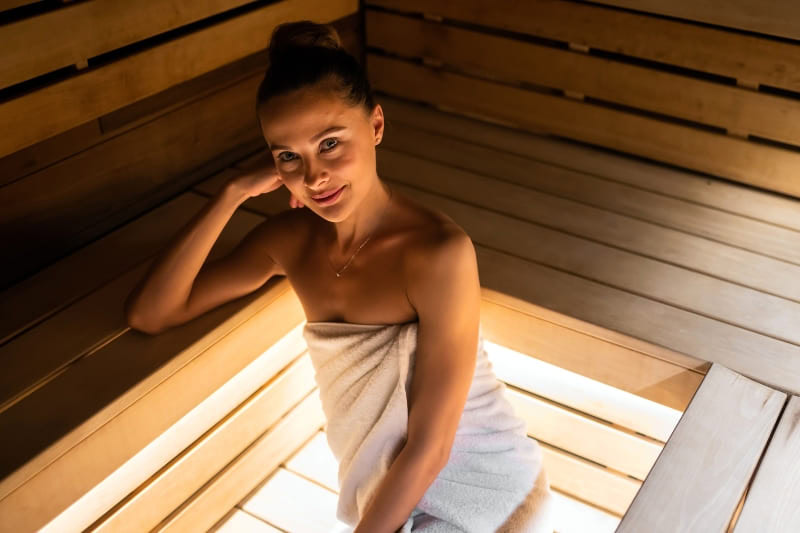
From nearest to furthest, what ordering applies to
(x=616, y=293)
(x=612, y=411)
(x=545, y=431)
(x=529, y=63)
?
1. (x=616, y=293)
2. (x=612, y=411)
3. (x=545, y=431)
4. (x=529, y=63)

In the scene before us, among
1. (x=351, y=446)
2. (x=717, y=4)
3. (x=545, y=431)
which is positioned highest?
(x=717, y=4)

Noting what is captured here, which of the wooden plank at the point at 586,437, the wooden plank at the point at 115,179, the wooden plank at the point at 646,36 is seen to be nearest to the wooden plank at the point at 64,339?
the wooden plank at the point at 115,179

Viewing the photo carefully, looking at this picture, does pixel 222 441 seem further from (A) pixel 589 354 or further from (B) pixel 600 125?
(B) pixel 600 125

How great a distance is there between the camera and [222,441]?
2.41m

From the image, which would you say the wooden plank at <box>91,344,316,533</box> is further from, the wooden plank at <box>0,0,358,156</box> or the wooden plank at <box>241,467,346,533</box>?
the wooden plank at <box>0,0,358,156</box>

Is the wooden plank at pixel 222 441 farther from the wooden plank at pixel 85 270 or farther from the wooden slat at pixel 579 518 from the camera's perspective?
the wooden slat at pixel 579 518

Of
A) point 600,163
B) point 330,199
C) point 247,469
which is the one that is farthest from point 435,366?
point 600,163

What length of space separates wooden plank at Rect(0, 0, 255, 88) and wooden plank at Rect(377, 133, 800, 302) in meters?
0.86

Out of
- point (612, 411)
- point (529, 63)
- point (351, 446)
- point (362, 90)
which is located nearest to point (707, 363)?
point (612, 411)

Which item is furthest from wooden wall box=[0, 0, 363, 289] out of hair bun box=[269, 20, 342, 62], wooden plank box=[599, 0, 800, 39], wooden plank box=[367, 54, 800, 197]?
wooden plank box=[599, 0, 800, 39]

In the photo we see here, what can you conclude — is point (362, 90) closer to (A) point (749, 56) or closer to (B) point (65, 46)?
(B) point (65, 46)

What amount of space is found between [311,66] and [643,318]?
1.08 m

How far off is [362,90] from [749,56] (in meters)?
1.43

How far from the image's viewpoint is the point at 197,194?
265cm
